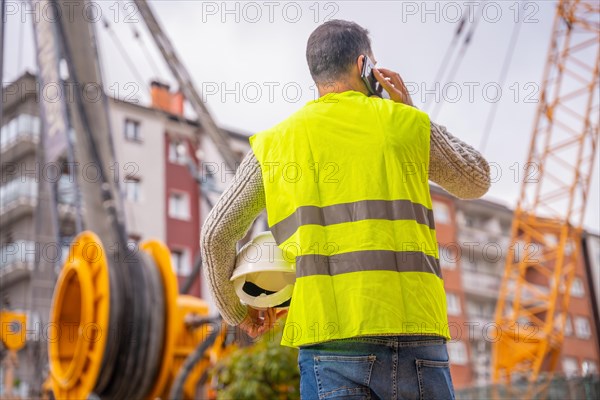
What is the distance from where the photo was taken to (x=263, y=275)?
219 centimetres

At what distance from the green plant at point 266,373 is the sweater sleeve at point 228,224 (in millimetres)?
4232

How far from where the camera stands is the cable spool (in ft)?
22.5

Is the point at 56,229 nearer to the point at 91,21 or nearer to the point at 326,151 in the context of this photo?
the point at 91,21

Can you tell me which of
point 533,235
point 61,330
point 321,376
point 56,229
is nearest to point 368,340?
point 321,376

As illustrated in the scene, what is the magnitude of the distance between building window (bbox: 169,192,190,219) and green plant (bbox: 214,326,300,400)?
2427cm

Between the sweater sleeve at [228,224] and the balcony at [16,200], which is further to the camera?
the balcony at [16,200]

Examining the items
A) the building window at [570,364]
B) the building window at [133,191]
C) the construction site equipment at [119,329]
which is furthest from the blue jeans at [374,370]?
the building window at [570,364]

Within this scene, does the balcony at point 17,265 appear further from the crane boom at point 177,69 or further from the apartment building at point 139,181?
the crane boom at point 177,69

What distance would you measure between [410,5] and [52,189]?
447cm

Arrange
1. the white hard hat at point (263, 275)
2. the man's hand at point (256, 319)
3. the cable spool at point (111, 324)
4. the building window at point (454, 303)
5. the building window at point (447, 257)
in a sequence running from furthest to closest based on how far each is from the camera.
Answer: the building window at point (454, 303) → the cable spool at point (111, 324) → the building window at point (447, 257) → the man's hand at point (256, 319) → the white hard hat at point (263, 275)

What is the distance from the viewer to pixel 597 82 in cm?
2752

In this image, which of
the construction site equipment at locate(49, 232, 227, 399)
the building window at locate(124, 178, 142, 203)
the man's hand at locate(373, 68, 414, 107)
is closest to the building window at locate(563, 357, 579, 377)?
the building window at locate(124, 178, 142, 203)

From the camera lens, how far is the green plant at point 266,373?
6.43 metres

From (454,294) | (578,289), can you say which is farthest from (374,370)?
(578,289)
